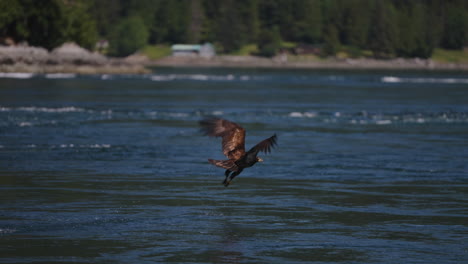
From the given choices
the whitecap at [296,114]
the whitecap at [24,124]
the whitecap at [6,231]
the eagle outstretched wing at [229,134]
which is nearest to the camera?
the whitecap at [6,231]

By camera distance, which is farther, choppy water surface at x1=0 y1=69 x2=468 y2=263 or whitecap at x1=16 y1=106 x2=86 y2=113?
whitecap at x1=16 y1=106 x2=86 y2=113

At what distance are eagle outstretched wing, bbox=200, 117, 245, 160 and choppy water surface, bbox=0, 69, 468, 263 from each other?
4.57ft

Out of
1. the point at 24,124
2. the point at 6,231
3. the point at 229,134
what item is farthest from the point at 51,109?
the point at 6,231

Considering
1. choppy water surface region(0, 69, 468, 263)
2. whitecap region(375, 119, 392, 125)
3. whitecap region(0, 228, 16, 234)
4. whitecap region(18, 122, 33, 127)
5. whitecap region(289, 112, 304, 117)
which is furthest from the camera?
whitecap region(289, 112, 304, 117)

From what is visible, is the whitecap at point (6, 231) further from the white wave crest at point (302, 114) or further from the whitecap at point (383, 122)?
the white wave crest at point (302, 114)

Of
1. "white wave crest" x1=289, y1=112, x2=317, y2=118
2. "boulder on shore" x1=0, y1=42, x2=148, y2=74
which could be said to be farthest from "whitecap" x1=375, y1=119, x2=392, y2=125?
"boulder on shore" x1=0, y1=42, x2=148, y2=74

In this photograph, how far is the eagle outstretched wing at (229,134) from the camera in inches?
700

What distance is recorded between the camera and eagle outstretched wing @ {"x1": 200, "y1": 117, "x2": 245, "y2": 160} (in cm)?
1778

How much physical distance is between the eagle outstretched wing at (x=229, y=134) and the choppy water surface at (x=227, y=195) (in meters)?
1.39

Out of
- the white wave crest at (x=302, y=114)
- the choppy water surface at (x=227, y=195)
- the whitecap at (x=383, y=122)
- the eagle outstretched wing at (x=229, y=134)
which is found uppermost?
the eagle outstretched wing at (x=229, y=134)

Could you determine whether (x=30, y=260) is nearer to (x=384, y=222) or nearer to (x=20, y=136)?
(x=384, y=222)

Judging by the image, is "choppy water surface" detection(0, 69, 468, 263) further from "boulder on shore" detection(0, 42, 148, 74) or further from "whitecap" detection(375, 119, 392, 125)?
"boulder on shore" detection(0, 42, 148, 74)

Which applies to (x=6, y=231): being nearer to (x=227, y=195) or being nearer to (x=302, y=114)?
(x=227, y=195)

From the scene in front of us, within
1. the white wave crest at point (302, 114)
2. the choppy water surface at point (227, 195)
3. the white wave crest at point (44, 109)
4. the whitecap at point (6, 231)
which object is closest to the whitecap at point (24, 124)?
the choppy water surface at point (227, 195)
